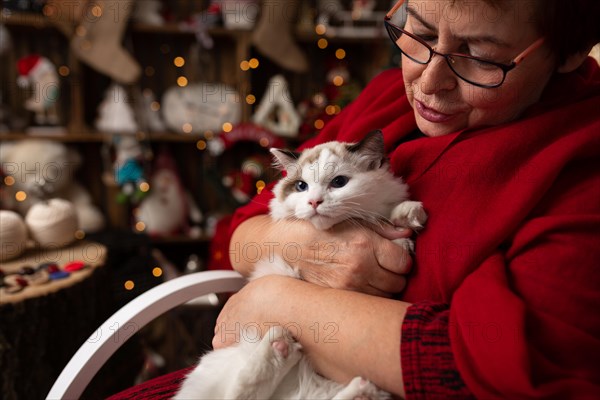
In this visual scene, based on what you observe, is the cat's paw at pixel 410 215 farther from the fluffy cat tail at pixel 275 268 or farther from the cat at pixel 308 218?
the fluffy cat tail at pixel 275 268

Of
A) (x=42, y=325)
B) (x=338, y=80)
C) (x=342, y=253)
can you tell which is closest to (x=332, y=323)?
(x=342, y=253)

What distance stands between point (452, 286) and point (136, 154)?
2.42 meters

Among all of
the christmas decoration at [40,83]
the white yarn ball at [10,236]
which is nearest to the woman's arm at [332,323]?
the white yarn ball at [10,236]

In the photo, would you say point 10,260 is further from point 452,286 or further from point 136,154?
point 452,286

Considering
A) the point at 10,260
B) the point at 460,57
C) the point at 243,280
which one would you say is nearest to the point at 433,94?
the point at 460,57

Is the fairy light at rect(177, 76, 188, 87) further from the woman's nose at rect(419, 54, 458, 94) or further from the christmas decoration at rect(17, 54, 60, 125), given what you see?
the woman's nose at rect(419, 54, 458, 94)

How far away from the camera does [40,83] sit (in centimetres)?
273

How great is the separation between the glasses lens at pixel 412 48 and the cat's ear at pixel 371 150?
0.17m

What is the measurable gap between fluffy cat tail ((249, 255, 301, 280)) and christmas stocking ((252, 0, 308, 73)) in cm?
211

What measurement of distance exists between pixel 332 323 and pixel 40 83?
8.53ft

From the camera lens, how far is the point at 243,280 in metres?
1.24

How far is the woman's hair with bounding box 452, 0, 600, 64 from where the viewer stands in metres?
0.82

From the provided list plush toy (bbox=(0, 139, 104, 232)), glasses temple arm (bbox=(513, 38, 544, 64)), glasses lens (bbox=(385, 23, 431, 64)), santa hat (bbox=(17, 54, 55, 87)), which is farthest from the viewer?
santa hat (bbox=(17, 54, 55, 87))

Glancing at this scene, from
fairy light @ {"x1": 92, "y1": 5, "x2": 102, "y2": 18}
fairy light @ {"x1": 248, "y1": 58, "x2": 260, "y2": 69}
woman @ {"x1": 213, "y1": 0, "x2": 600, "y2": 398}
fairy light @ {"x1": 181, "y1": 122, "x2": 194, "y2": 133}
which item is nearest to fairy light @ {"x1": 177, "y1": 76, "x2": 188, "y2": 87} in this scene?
fairy light @ {"x1": 181, "y1": 122, "x2": 194, "y2": 133}
